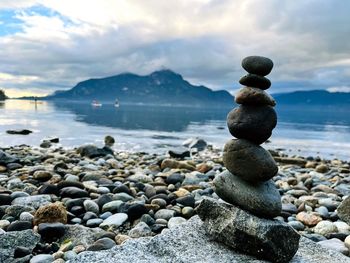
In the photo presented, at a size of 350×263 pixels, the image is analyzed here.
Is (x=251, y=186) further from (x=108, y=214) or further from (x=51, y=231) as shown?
(x=108, y=214)

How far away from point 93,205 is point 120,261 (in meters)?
4.10

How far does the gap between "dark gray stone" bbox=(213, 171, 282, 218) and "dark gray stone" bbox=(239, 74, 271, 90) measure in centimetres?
130

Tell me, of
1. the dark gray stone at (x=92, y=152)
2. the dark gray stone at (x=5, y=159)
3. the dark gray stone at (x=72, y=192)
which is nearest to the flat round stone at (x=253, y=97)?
the dark gray stone at (x=72, y=192)

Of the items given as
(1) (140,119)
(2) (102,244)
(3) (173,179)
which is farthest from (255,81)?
(1) (140,119)

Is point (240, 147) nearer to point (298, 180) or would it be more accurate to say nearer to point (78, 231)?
point (78, 231)

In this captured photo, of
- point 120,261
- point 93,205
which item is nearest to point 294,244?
point 120,261

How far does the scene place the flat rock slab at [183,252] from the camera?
186 inches

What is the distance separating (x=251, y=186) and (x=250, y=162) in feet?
1.23

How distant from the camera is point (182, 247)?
205 inches

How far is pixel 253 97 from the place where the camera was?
5445mm

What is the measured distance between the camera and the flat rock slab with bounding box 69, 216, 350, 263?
15.5ft

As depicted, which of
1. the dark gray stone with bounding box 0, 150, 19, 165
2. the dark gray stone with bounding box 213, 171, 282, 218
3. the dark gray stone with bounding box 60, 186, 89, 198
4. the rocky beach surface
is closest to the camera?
the dark gray stone with bounding box 213, 171, 282, 218

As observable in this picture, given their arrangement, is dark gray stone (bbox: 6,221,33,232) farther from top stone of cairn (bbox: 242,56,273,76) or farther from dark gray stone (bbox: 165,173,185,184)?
dark gray stone (bbox: 165,173,185,184)

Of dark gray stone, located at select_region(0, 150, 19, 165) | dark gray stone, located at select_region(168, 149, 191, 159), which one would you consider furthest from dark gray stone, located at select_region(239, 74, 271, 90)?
dark gray stone, located at select_region(168, 149, 191, 159)
